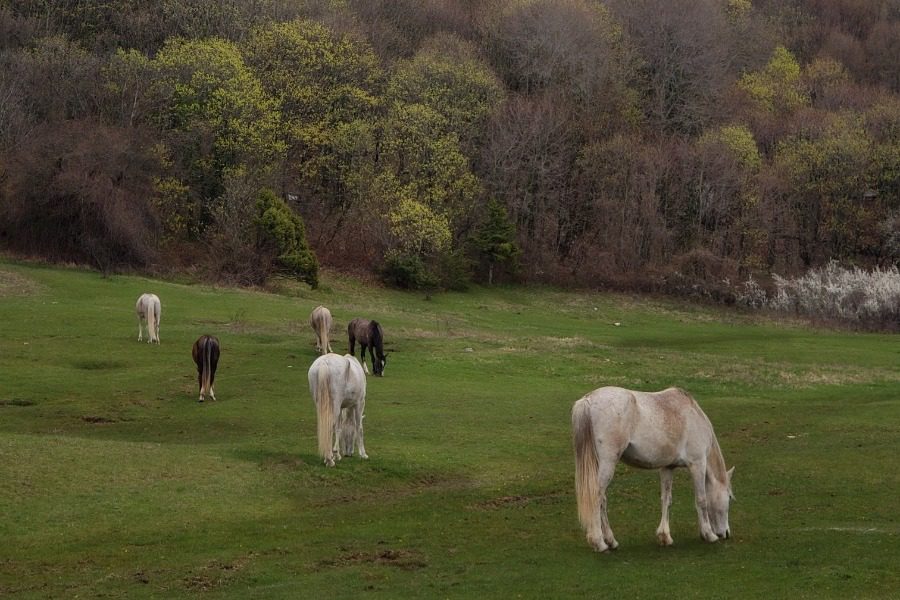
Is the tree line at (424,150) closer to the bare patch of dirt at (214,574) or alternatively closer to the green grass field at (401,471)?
the green grass field at (401,471)

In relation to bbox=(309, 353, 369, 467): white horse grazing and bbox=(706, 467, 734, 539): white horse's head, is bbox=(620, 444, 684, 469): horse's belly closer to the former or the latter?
bbox=(706, 467, 734, 539): white horse's head

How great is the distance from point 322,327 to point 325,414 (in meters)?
16.9

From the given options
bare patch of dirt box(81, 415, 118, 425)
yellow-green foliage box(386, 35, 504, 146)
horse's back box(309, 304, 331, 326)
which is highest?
yellow-green foliage box(386, 35, 504, 146)

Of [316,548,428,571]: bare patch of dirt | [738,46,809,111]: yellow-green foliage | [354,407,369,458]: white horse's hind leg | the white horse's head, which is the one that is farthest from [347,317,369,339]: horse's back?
[738,46,809,111]: yellow-green foliage

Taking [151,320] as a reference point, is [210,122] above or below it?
above

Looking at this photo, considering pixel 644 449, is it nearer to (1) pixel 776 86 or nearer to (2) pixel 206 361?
(2) pixel 206 361

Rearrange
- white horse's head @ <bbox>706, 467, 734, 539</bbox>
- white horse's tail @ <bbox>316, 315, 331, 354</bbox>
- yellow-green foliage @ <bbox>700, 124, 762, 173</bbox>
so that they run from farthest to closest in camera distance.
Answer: yellow-green foliage @ <bbox>700, 124, 762, 173</bbox> → white horse's tail @ <bbox>316, 315, 331, 354</bbox> → white horse's head @ <bbox>706, 467, 734, 539</bbox>

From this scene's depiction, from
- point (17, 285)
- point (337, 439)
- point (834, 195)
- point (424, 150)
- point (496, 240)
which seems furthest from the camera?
point (834, 195)

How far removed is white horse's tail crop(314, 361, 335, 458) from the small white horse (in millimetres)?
17695

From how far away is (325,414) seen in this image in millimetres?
21844

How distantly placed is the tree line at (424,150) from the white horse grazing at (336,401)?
114ft

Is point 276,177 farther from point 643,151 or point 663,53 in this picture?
point 663,53

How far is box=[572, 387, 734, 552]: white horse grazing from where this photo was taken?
15.5 meters

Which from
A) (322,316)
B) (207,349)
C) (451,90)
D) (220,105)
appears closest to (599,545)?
(207,349)
